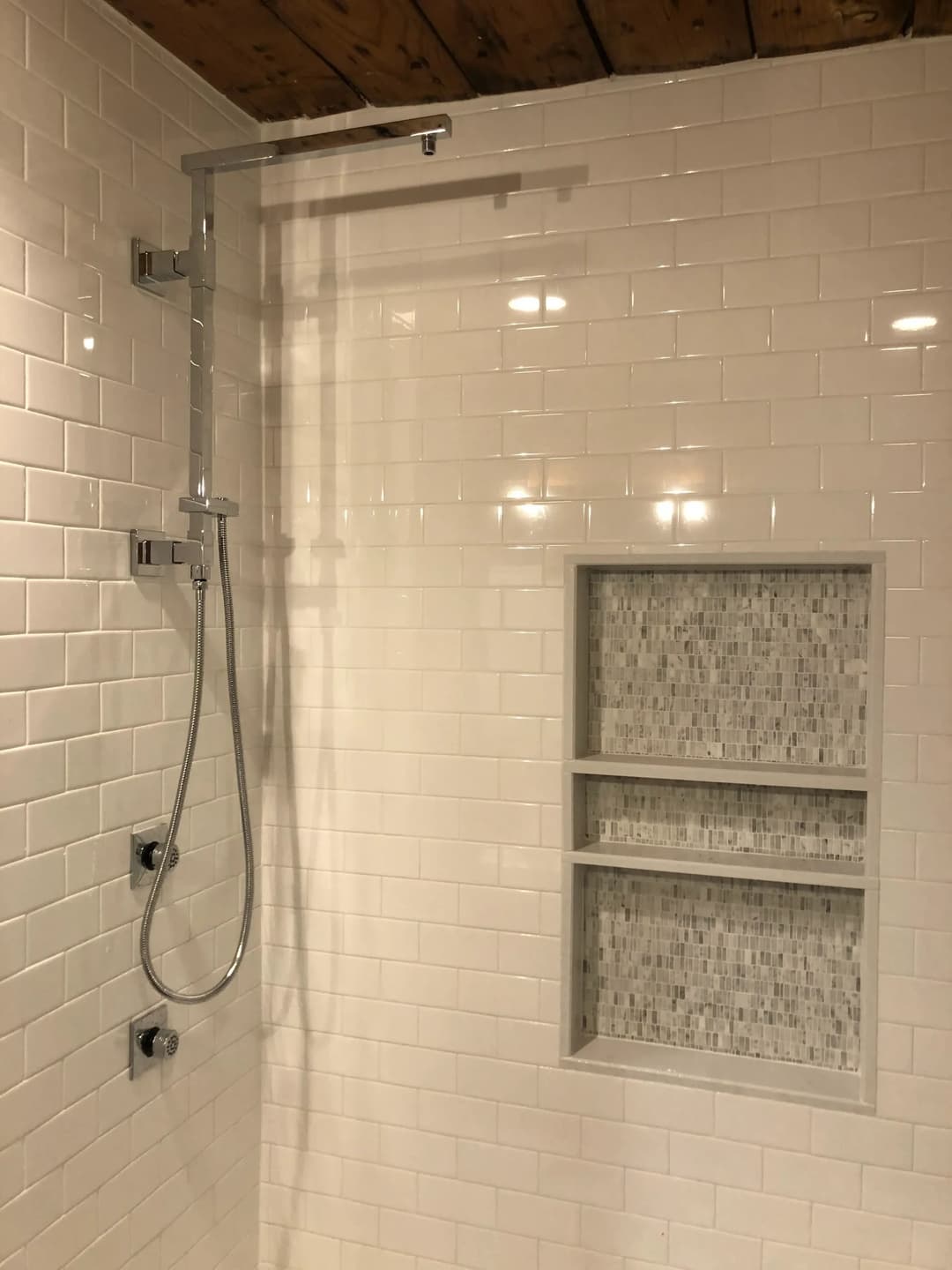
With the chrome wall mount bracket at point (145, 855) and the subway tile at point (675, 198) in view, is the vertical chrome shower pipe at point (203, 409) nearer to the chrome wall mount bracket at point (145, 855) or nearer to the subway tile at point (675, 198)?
the chrome wall mount bracket at point (145, 855)

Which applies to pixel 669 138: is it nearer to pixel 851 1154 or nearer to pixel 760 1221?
pixel 851 1154

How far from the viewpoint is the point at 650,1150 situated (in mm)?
1846

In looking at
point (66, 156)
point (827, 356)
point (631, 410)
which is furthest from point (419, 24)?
point (827, 356)

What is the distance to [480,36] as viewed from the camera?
1.71m

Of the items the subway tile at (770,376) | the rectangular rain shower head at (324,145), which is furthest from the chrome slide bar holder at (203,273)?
the subway tile at (770,376)

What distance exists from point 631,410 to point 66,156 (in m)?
1.05

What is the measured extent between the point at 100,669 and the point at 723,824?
1.20 meters

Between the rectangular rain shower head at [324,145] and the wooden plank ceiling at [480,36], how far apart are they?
7.3 inches

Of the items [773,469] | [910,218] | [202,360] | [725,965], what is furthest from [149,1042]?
[910,218]

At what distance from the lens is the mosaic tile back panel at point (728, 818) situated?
1.84 metres

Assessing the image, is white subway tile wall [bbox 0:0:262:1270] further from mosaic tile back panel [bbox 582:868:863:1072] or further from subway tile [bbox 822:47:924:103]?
subway tile [bbox 822:47:924:103]

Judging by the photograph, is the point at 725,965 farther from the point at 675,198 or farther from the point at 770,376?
the point at 675,198

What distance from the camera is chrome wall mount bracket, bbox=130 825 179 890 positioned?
66.1 inches

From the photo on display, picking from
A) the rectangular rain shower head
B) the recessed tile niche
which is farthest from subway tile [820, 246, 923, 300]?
the rectangular rain shower head
